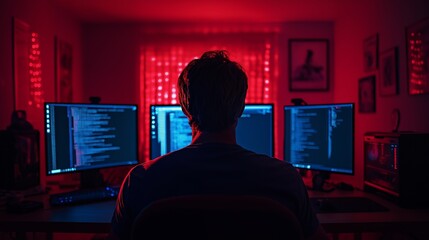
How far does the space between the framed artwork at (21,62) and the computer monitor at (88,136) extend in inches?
40.8

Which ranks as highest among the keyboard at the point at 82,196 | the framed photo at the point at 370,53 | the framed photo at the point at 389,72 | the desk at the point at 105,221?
the framed photo at the point at 370,53

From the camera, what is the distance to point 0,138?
1838mm

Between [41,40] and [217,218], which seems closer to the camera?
[217,218]

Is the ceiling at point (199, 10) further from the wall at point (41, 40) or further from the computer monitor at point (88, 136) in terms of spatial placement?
the computer monitor at point (88, 136)

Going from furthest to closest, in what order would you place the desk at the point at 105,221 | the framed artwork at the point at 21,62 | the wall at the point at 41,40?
the framed artwork at the point at 21,62 < the wall at the point at 41,40 < the desk at the point at 105,221

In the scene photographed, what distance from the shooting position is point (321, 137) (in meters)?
2.08

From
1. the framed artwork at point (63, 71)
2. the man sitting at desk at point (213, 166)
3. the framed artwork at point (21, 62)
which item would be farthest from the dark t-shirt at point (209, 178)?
the framed artwork at point (63, 71)

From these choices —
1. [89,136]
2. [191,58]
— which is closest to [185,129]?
[89,136]

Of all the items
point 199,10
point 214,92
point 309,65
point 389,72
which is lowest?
point 214,92

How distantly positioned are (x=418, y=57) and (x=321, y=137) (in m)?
0.82

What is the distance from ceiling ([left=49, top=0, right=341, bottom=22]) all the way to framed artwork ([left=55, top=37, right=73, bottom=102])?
0.40m

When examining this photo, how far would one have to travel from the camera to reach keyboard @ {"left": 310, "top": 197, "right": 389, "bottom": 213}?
156cm

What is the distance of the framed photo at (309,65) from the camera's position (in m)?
4.17

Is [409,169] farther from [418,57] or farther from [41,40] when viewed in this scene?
[41,40]
